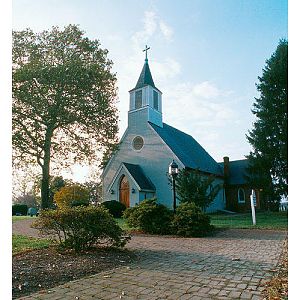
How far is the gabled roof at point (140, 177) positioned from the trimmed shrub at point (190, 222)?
41.2ft

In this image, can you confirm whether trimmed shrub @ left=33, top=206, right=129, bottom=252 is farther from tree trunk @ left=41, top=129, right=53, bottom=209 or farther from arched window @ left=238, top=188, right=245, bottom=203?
arched window @ left=238, top=188, right=245, bottom=203

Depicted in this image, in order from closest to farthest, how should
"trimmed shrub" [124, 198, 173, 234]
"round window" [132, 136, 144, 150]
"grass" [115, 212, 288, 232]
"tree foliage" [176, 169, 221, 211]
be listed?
"trimmed shrub" [124, 198, 173, 234] → "grass" [115, 212, 288, 232] → "tree foliage" [176, 169, 221, 211] → "round window" [132, 136, 144, 150]

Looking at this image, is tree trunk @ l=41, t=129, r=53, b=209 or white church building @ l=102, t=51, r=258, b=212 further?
white church building @ l=102, t=51, r=258, b=212

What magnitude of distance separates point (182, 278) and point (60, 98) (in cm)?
1722

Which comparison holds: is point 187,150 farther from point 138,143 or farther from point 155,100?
point 155,100

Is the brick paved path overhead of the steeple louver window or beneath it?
beneath

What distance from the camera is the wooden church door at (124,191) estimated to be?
25128 mm

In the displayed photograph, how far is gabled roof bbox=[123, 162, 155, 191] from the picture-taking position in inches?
968

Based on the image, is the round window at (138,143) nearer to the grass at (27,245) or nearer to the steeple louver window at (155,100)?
the steeple louver window at (155,100)

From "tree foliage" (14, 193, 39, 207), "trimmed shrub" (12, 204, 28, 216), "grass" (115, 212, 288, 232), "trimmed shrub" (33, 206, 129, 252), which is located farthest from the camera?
"tree foliage" (14, 193, 39, 207)

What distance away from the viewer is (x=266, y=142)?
944 inches

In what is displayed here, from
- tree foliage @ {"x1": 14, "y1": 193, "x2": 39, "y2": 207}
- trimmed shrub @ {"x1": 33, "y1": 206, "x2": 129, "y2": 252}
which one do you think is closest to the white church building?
trimmed shrub @ {"x1": 33, "y1": 206, "x2": 129, "y2": 252}

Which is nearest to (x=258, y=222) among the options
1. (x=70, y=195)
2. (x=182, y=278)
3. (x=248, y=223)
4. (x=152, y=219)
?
(x=248, y=223)

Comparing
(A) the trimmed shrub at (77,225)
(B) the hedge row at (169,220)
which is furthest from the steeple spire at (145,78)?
(A) the trimmed shrub at (77,225)
